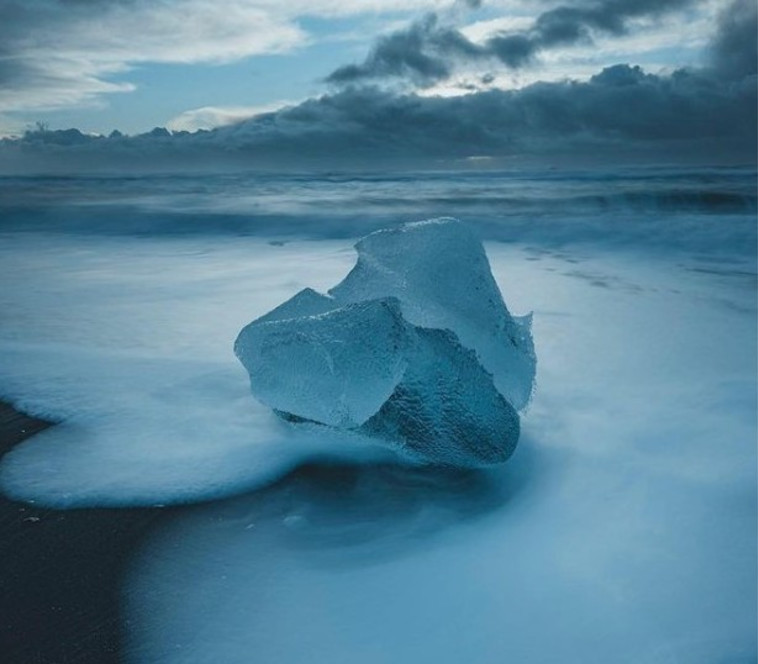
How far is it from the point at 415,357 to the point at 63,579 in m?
1.27

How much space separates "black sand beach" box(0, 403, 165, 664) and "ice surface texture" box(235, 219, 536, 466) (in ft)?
2.28

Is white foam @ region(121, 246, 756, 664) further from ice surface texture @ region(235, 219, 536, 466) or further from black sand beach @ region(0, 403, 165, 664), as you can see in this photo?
ice surface texture @ region(235, 219, 536, 466)

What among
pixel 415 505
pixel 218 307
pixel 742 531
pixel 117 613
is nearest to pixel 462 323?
pixel 415 505

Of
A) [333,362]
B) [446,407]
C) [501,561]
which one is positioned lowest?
[501,561]

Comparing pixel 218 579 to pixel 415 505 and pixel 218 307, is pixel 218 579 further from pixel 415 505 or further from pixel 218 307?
pixel 218 307

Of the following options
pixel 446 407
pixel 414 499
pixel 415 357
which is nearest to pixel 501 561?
pixel 414 499

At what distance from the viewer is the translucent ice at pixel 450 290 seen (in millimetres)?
2475

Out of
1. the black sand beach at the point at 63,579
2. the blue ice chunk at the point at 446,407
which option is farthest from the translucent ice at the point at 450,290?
the black sand beach at the point at 63,579

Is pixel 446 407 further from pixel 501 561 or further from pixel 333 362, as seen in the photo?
pixel 501 561

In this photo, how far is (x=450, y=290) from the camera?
8.41 ft

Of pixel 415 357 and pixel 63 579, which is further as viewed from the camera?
pixel 415 357

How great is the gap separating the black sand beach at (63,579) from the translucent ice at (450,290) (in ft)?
3.85

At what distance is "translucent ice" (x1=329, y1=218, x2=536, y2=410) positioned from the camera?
97.4 inches

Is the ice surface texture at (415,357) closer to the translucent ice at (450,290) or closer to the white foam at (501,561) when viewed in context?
the translucent ice at (450,290)
